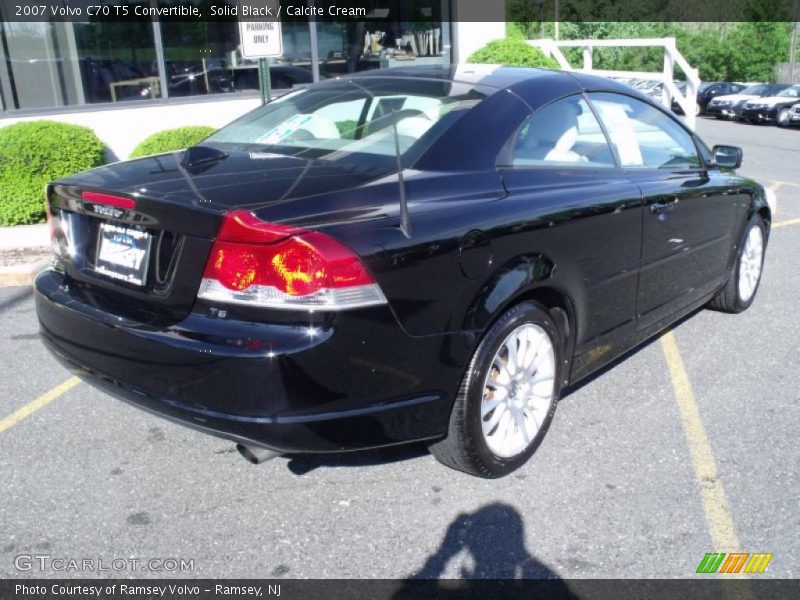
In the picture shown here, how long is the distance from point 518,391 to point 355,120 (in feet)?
4.74

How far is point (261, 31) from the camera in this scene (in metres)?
6.97

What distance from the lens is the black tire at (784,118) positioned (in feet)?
87.3

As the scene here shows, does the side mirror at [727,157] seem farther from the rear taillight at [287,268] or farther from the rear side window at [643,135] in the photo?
the rear taillight at [287,268]

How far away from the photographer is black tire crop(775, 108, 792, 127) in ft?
87.3

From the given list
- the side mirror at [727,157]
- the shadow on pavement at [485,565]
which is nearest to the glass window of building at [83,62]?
the side mirror at [727,157]

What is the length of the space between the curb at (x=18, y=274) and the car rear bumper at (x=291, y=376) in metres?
3.84

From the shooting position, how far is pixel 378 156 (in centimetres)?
333

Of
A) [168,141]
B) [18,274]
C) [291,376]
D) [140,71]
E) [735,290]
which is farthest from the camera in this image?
[140,71]

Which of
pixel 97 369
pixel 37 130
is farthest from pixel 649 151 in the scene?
pixel 37 130

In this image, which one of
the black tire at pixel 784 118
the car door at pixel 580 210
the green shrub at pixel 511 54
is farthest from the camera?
the black tire at pixel 784 118

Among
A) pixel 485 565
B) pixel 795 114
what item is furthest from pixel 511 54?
pixel 795 114

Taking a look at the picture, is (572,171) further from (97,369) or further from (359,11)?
(359,11)

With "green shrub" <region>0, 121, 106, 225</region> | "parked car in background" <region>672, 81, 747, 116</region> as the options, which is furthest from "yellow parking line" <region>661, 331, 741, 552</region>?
"parked car in background" <region>672, 81, 747, 116</region>

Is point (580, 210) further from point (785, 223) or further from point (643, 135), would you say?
point (785, 223)
